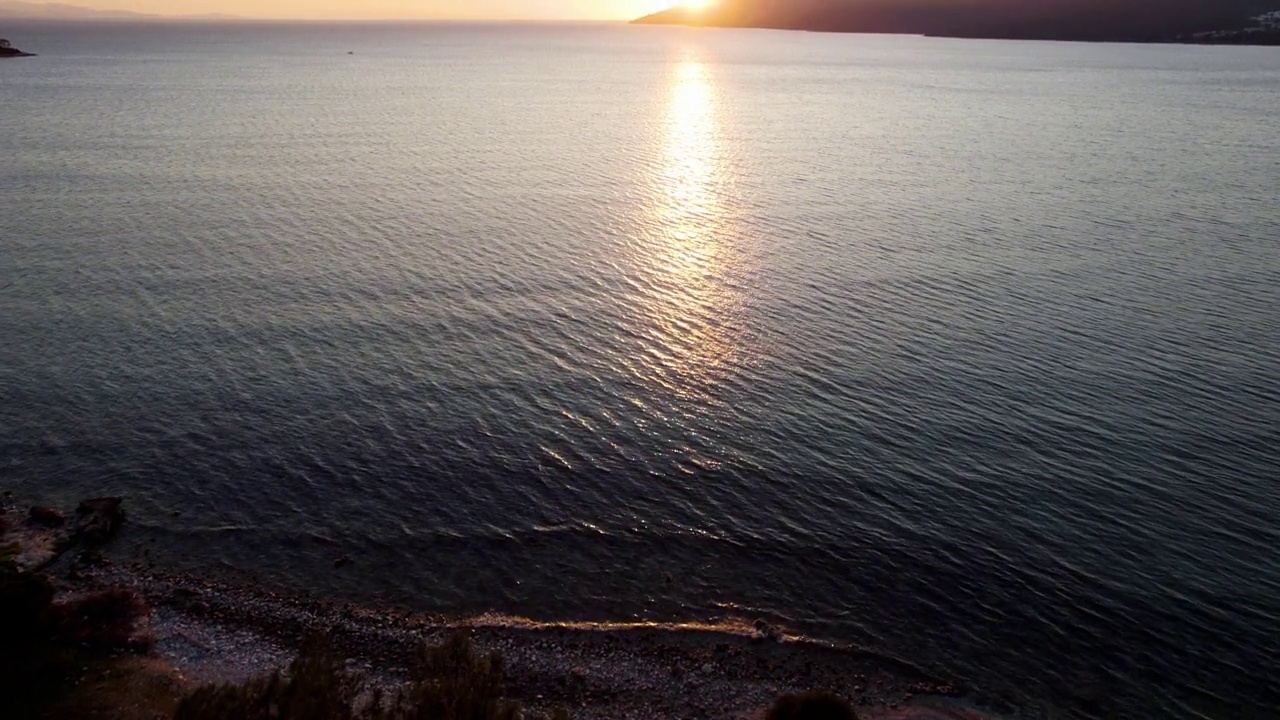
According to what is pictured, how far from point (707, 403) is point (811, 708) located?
1029 inches

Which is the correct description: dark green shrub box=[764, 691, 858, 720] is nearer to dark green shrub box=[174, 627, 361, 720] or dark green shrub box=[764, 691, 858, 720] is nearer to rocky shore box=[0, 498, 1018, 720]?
rocky shore box=[0, 498, 1018, 720]

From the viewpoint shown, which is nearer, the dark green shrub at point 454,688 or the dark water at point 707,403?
the dark green shrub at point 454,688

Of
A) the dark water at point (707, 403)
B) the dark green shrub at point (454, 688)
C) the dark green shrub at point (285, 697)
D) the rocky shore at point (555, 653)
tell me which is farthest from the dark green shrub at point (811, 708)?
the dark green shrub at point (285, 697)

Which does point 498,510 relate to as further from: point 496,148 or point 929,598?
point 496,148

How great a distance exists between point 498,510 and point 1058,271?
56.1m

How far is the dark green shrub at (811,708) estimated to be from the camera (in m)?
28.7

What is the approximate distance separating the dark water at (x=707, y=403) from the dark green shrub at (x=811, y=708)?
240 inches

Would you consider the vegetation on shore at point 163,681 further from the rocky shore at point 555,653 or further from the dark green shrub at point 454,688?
the rocky shore at point 555,653

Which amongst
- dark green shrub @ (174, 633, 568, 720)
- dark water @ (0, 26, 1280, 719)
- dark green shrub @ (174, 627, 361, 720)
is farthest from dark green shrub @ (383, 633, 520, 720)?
dark water @ (0, 26, 1280, 719)

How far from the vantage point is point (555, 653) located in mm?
33469

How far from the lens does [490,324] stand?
207 ft

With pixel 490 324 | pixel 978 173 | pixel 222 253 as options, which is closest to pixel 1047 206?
pixel 978 173

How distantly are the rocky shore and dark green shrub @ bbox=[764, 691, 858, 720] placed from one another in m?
1.66

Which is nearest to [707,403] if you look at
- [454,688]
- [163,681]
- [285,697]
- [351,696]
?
[454,688]
